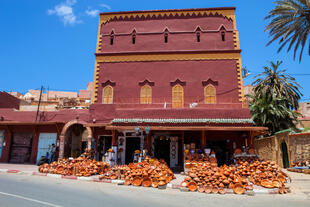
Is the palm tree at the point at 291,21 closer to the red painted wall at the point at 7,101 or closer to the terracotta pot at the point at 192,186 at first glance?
the terracotta pot at the point at 192,186

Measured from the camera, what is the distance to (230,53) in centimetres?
1920

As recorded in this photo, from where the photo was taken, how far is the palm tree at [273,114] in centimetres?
2531

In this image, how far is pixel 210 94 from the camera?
1847 centimetres

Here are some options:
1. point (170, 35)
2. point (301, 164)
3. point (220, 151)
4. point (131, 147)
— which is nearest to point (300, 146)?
point (301, 164)

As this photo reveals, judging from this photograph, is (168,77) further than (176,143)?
Yes

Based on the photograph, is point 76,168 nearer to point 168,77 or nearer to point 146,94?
point 146,94

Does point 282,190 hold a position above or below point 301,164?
below

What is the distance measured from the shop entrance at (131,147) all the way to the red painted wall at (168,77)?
283 cm

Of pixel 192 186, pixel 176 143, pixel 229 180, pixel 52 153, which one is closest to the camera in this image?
pixel 192 186

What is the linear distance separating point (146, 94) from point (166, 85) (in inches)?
70.8

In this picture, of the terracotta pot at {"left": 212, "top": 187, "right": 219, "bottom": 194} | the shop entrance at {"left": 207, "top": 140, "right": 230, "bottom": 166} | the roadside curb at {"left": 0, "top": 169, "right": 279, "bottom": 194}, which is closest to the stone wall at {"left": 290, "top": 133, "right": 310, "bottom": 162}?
the shop entrance at {"left": 207, "top": 140, "right": 230, "bottom": 166}

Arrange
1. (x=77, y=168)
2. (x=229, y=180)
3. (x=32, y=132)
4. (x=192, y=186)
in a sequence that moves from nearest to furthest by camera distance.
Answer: (x=192, y=186), (x=229, y=180), (x=77, y=168), (x=32, y=132)

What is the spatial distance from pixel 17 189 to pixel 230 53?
17112 millimetres

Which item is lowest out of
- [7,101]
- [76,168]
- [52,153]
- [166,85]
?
[76,168]
